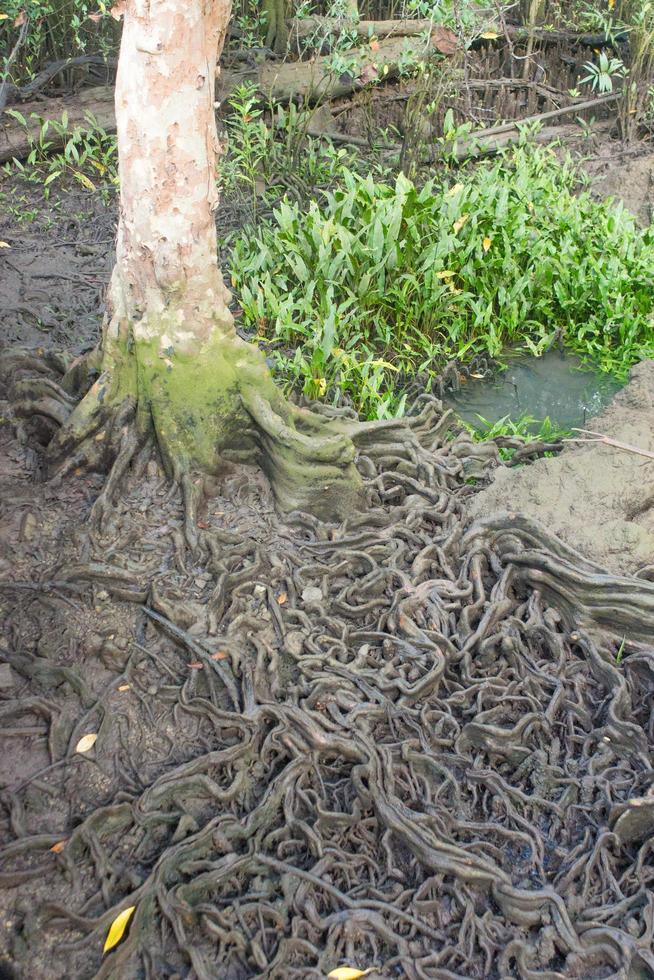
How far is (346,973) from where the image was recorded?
9.39ft

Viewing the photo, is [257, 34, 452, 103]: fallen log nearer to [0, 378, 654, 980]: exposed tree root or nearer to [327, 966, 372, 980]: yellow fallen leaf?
[0, 378, 654, 980]: exposed tree root

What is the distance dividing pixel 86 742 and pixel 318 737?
0.88m

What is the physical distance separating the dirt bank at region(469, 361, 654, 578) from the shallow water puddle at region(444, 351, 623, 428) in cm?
135

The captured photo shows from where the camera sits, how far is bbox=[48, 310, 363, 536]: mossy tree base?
4.32m

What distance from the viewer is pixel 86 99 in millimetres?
8523

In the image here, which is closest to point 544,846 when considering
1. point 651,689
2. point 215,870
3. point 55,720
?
point 651,689

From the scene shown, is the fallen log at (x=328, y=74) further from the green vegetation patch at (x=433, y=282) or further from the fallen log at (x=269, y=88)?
the green vegetation patch at (x=433, y=282)

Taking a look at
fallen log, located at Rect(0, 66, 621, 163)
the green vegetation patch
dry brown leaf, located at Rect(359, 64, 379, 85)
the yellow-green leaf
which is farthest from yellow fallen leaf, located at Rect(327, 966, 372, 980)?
dry brown leaf, located at Rect(359, 64, 379, 85)

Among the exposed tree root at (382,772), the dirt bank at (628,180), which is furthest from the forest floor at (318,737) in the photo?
the dirt bank at (628,180)

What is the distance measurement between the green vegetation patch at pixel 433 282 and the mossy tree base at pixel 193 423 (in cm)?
130

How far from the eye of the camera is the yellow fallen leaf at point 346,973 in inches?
112

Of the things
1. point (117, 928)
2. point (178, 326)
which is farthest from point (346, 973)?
point (178, 326)

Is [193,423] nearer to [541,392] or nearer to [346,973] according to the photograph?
[346,973]

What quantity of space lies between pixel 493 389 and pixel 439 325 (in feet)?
2.07
